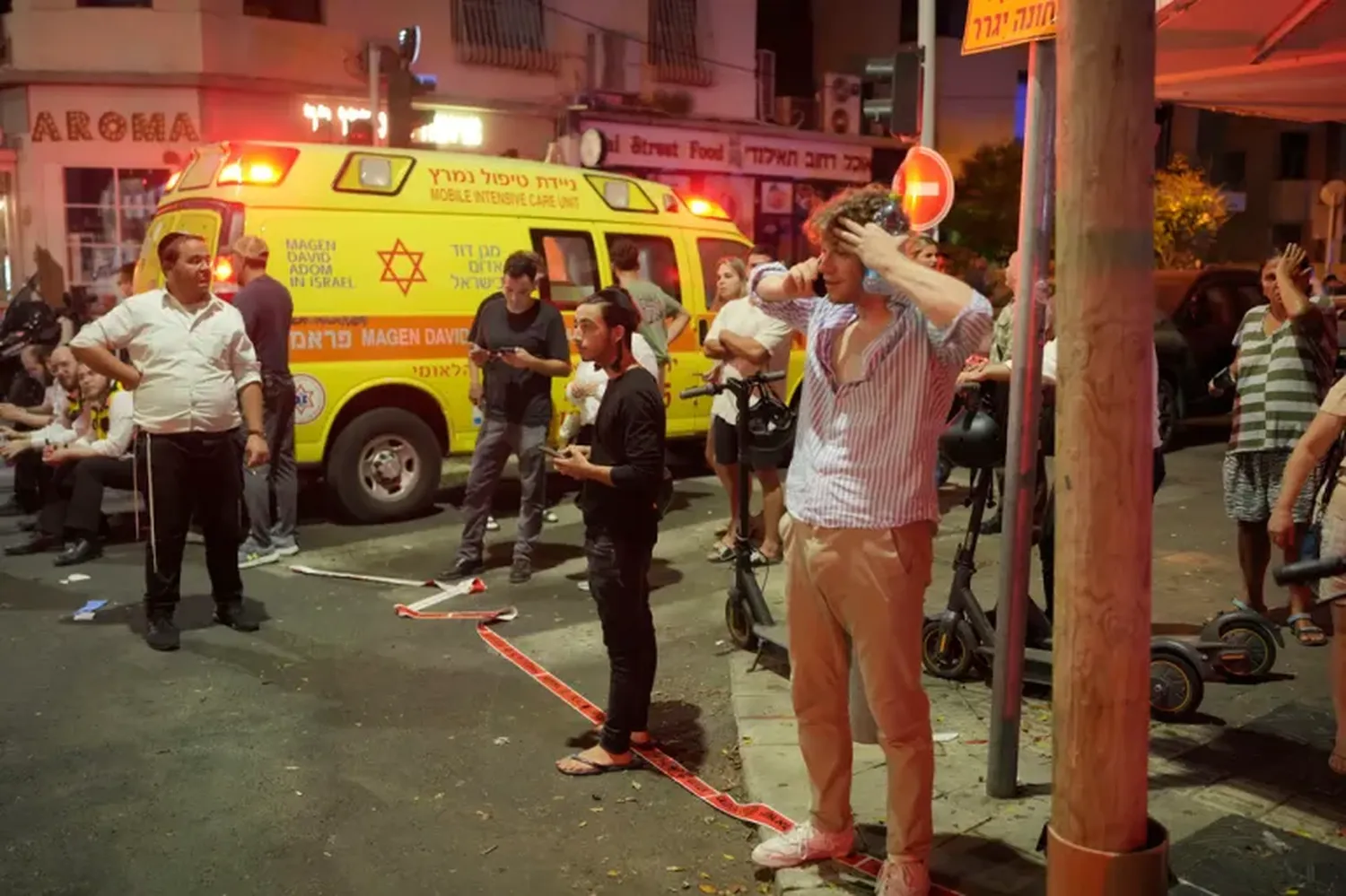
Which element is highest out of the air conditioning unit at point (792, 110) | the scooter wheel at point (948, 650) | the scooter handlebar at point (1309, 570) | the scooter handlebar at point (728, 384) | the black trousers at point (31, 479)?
the air conditioning unit at point (792, 110)

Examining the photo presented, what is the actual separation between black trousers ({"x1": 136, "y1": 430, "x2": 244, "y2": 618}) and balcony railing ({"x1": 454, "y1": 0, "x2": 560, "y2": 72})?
14.3m

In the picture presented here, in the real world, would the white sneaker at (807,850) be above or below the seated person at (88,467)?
below

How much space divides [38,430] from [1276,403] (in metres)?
7.96

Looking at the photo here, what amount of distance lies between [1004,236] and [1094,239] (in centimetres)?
2366

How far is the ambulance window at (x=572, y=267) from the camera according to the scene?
10.3 metres

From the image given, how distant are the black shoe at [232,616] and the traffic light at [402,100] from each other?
7724 mm

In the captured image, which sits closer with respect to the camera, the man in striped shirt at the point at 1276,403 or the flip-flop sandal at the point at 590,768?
the flip-flop sandal at the point at 590,768

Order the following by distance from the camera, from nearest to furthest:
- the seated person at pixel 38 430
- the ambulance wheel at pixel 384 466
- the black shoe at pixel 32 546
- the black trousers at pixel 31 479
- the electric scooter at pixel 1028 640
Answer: the electric scooter at pixel 1028 640
the black shoe at pixel 32 546
the seated person at pixel 38 430
the ambulance wheel at pixel 384 466
the black trousers at pixel 31 479

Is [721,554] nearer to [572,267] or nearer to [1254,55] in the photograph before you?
[572,267]

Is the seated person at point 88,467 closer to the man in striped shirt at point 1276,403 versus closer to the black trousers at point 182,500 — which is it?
the black trousers at point 182,500

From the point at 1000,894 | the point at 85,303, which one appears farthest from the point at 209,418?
the point at 85,303

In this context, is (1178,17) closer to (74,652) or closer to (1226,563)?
(1226,563)

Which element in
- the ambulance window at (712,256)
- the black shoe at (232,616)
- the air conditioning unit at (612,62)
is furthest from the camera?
the air conditioning unit at (612,62)

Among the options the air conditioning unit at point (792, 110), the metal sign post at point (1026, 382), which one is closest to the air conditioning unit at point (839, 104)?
the air conditioning unit at point (792, 110)
